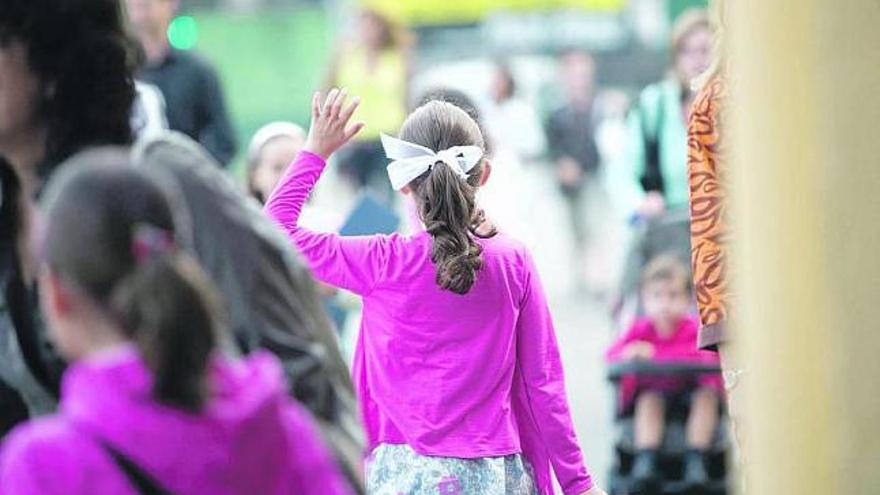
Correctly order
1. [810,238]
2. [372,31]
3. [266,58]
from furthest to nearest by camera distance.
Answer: [266,58]
[372,31]
[810,238]

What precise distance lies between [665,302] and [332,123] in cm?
378

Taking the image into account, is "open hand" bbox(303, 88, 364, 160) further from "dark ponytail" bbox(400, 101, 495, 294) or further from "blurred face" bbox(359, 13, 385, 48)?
"blurred face" bbox(359, 13, 385, 48)

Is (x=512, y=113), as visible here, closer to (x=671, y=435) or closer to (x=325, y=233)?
(x=671, y=435)

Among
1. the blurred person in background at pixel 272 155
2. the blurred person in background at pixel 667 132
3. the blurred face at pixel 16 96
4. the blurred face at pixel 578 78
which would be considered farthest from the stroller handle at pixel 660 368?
the blurred face at pixel 578 78

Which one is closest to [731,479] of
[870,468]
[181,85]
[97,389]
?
[181,85]

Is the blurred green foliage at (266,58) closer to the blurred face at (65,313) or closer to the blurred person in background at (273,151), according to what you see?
the blurred person in background at (273,151)

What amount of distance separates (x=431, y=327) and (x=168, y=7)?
4.16 m

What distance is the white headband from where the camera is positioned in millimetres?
6539

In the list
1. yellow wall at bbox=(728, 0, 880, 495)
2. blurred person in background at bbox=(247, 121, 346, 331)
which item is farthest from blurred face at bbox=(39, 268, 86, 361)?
blurred person in background at bbox=(247, 121, 346, 331)

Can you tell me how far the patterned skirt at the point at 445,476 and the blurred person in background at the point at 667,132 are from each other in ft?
11.6

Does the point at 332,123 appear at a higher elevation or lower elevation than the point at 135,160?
lower

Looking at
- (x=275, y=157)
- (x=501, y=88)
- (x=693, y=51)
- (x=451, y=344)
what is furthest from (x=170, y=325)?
(x=501, y=88)

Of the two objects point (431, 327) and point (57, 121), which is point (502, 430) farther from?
point (57, 121)

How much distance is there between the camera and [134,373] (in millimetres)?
3271
